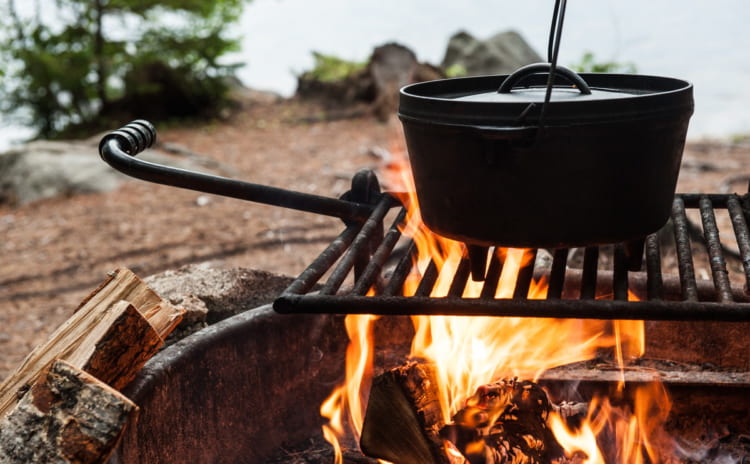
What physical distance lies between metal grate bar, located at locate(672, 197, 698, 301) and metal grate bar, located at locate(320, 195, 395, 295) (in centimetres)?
74

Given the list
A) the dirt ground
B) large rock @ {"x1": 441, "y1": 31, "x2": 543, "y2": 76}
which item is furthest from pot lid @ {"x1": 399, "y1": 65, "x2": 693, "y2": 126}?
large rock @ {"x1": 441, "y1": 31, "x2": 543, "y2": 76}

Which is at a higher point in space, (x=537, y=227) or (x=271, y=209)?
(x=537, y=227)

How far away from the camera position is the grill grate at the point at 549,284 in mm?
1380

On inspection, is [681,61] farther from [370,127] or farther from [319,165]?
[319,165]

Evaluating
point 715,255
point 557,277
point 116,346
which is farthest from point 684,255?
point 116,346

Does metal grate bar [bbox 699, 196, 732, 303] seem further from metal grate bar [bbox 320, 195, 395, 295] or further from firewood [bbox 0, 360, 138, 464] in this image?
firewood [bbox 0, 360, 138, 464]

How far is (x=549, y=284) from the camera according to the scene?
159 centimetres

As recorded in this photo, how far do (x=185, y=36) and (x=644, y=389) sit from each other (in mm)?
7464

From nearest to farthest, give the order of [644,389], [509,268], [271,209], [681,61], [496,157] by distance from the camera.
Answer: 1. [496,157]
2. [644,389]
3. [509,268]
4. [271,209]
5. [681,61]

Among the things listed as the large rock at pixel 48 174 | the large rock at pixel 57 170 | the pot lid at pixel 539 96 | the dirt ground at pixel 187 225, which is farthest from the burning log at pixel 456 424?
the large rock at pixel 48 174

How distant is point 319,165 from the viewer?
634 cm

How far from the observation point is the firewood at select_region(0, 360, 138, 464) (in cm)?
126

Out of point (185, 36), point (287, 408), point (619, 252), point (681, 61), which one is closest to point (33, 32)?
point (185, 36)

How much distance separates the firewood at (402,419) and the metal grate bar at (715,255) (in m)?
0.70
